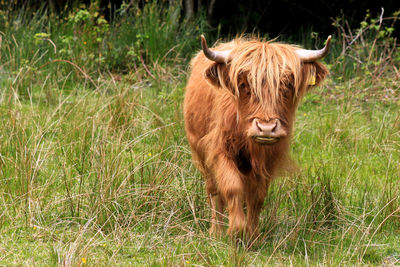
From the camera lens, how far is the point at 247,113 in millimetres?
3639

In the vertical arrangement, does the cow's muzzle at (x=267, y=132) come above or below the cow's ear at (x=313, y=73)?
below

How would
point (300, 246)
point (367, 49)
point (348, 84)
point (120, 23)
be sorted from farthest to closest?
point (120, 23) → point (367, 49) → point (348, 84) → point (300, 246)

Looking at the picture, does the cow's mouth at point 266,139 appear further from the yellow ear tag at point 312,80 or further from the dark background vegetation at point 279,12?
the dark background vegetation at point 279,12

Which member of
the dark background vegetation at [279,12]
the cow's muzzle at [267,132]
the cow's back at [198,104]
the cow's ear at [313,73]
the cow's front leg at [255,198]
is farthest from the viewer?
the dark background vegetation at [279,12]


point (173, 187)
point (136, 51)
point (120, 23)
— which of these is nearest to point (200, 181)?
point (173, 187)

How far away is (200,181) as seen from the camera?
4.36 metres

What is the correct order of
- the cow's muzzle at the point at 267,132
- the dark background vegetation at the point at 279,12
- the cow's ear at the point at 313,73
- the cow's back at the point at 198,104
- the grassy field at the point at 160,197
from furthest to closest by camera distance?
1. the dark background vegetation at the point at 279,12
2. the cow's back at the point at 198,104
3. the cow's ear at the point at 313,73
4. the grassy field at the point at 160,197
5. the cow's muzzle at the point at 267,132

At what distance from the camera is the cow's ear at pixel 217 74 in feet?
12.4

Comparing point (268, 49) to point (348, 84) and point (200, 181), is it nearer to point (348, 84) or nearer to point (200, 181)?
point (200, 181)

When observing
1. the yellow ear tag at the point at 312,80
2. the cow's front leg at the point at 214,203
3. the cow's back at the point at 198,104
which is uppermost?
the yellow ear tag at the point at 312,80

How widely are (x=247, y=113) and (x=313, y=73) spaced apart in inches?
19.1

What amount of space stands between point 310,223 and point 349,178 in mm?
700

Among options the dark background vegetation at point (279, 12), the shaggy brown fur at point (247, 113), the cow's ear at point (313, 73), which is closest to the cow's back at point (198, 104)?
the shaggy brown fur at point (247, 113)

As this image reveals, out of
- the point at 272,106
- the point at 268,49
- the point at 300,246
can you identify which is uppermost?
the point at 268,49
